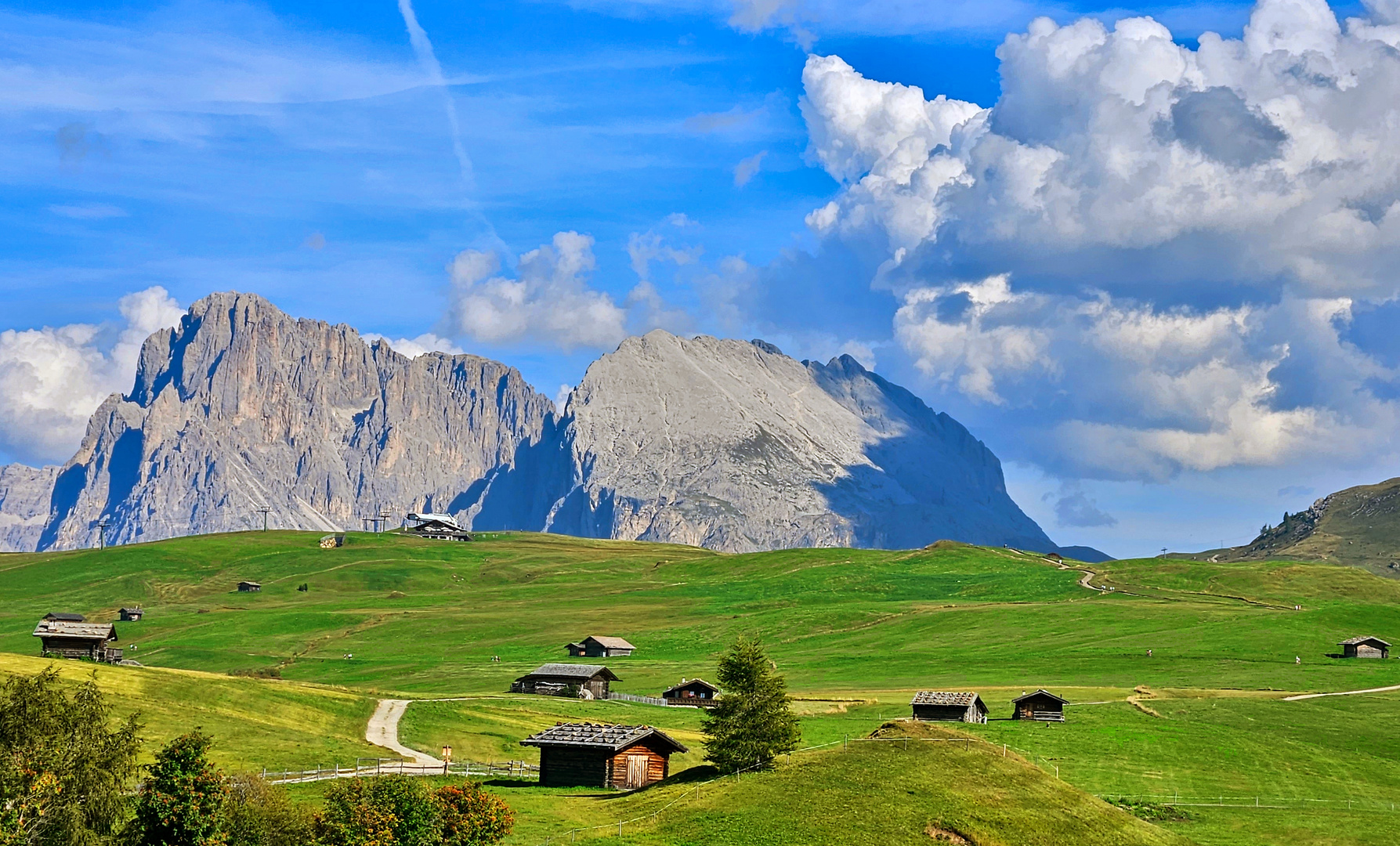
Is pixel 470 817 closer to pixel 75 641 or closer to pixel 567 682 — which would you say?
pixel 567 682

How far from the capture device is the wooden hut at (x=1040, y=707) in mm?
110312

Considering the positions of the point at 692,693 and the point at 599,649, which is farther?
the point at 599,649

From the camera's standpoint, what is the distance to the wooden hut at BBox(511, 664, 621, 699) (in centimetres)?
13725

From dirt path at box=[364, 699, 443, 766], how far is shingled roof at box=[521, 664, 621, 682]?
26357 millimetres

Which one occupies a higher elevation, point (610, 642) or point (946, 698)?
point (610, 642)

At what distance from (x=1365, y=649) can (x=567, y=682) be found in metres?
92.4

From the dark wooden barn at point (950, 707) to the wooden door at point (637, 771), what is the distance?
3610cm

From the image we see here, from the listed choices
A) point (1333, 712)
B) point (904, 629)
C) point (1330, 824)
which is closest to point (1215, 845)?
point (1330, 824)

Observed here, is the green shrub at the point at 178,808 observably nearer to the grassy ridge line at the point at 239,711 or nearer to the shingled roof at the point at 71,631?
the grassy ridge line at the point at 239,711

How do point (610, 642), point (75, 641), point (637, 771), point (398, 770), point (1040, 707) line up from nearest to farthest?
point (398, 770) → point (637, 771) → point (1040, 707) → point (75, 641) → point (610, 642)

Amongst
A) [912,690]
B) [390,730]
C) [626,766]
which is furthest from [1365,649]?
[390,730]

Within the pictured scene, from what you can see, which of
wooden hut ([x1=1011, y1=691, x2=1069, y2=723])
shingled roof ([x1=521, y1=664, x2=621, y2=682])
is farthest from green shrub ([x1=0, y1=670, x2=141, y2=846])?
shingled roof ([x1=521, y1=664, x2=621, y2=682])

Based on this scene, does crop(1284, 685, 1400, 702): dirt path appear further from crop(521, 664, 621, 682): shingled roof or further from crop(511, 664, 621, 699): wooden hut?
crop(521, 664, 621, 682): shingled roof

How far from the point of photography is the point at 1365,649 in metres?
154
